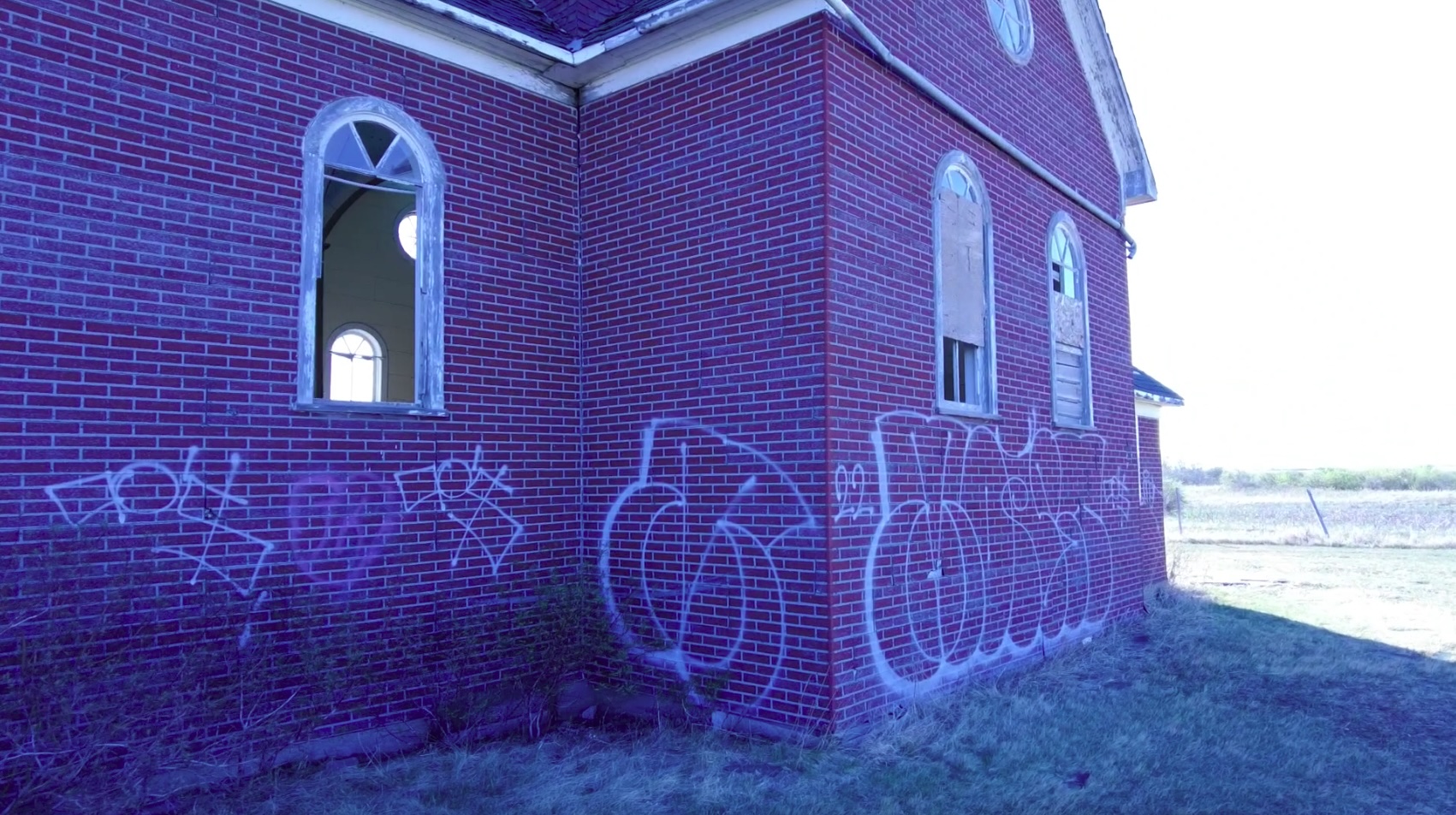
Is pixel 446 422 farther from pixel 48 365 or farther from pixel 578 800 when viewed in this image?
pixel 578 800

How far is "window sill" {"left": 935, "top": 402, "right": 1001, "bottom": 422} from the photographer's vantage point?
23.6 feet

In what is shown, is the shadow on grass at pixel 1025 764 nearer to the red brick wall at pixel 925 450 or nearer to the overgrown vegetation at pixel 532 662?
the overgrown vegetation at pixel 532 662

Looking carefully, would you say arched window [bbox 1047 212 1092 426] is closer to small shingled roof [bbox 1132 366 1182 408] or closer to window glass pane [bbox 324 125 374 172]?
small shingled roof [bbox 1132 366 1182 408]

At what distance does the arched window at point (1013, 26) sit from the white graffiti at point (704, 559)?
4.97 metres

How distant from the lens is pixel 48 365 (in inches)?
187

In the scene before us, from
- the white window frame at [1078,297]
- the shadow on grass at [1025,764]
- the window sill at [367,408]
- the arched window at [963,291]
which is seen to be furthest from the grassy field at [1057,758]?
the white window frame at [1078,297]

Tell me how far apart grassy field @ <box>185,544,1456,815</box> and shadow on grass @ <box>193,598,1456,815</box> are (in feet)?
0.05

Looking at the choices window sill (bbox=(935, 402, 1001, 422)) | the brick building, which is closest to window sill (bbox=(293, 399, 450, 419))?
the brick building

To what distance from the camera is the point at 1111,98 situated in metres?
11.1

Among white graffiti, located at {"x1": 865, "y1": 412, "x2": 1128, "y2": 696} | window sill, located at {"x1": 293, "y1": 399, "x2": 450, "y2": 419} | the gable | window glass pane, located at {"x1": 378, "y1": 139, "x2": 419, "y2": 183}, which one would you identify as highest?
the gable

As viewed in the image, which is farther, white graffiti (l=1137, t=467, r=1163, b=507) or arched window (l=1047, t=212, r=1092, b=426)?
white graffiti (l=1137, t=467, r=1163, b=507)

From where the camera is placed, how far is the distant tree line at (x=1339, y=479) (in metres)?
53.4

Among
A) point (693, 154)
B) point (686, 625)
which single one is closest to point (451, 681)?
point (686, 625)

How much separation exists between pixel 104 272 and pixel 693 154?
11.7 feet
